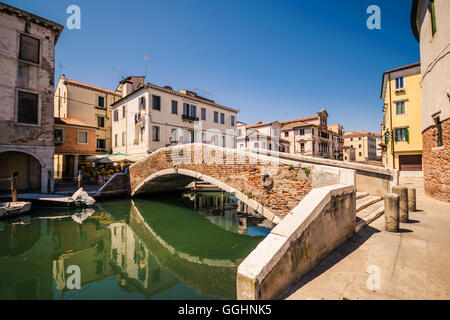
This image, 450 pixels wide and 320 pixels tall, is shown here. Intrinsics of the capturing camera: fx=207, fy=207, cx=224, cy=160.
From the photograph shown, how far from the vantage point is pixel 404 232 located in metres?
4.70

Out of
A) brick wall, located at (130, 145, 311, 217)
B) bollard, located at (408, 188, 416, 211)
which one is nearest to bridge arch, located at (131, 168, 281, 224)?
brick wall, located at (130, 145, 311, 217)

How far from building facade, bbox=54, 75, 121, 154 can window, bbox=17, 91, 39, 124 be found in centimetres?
1058

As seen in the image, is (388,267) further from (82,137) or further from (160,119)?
(82,137)

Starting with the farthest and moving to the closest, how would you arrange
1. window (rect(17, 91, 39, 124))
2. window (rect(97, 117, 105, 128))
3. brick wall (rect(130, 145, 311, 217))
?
window (rect(97, 117, 105, 128)) < window (rect(17, 91, 39, 124)) < brick wall (rect(130, 145, 311, 217))

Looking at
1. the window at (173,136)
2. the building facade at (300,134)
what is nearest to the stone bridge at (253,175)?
the window at (173,136)

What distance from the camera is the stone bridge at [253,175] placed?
5.95 metres

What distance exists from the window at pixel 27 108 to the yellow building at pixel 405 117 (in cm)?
3015

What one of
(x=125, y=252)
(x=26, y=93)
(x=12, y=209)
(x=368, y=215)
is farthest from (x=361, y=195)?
(x=26, y=93)

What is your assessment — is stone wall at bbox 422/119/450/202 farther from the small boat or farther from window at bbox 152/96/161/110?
window at bbox 152/96/161/110

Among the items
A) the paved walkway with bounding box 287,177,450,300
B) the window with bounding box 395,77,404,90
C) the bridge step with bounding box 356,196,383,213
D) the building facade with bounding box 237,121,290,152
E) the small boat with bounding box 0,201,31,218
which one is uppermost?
the window with bounding box 395,77,404,90

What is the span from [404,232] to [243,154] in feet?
15.2

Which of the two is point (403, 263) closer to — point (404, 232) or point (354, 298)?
point (354, 298)

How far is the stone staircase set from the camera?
512 cm
